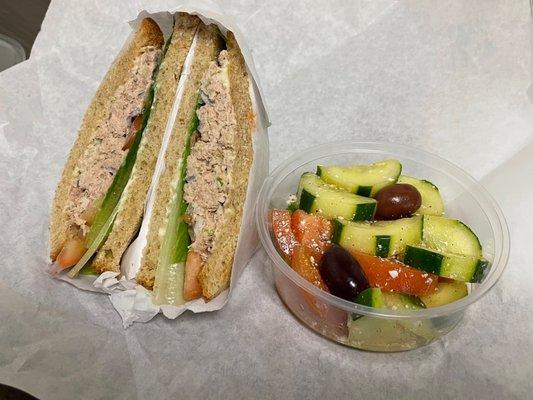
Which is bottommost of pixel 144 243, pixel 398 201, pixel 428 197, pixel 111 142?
pixel 144 243

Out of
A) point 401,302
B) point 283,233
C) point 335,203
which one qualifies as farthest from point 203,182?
point 401,302

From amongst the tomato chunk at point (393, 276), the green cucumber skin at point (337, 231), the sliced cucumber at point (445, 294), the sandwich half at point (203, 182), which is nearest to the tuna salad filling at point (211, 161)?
the sandwich half at point (203, 182)

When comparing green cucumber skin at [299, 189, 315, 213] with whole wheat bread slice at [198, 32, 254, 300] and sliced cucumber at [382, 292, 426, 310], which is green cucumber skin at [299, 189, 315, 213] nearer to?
whole wheat bread slice at [198, 32, 254, 300]

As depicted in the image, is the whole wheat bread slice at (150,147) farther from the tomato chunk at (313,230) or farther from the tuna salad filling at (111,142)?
the tomato chunk at (313,230)

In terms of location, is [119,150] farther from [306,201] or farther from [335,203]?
[335,203]

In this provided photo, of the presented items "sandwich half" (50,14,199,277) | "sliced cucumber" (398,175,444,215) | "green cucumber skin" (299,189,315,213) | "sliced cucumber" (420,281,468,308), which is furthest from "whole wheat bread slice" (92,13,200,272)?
"sliced cucumber" (420,281,468,308)

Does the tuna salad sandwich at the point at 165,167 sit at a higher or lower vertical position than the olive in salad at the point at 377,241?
lower

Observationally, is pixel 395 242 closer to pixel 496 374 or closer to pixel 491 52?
pixel 496 374

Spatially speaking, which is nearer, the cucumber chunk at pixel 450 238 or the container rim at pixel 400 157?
the container rim at pixel 400 157
